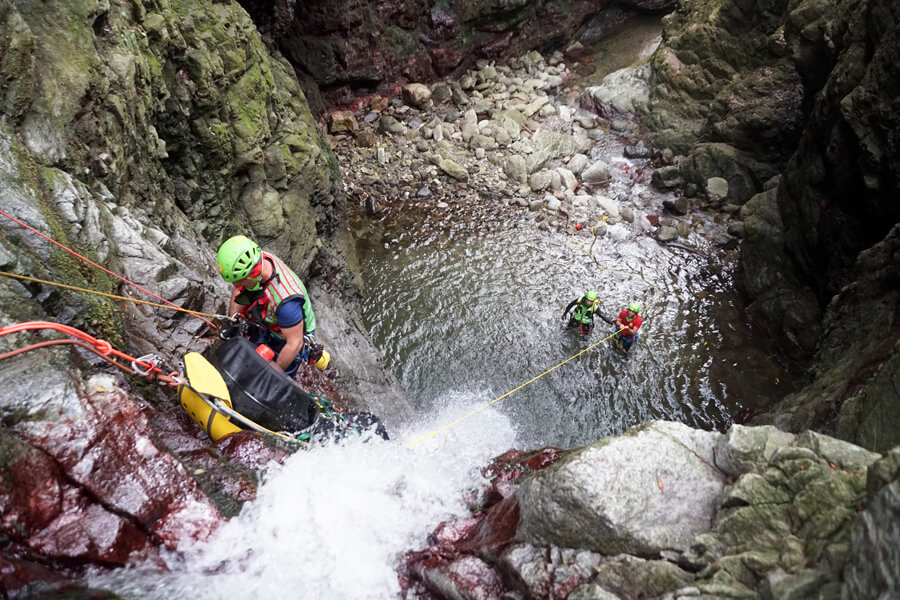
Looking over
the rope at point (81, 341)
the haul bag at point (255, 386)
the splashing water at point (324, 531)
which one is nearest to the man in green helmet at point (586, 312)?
the splashing water at point (324, 531)

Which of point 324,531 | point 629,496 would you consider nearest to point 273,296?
point 324,531

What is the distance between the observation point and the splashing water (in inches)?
119

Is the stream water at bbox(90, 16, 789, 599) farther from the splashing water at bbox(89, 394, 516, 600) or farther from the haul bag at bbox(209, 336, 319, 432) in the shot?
the haul bag at bbox(209, 336, 319, 432)

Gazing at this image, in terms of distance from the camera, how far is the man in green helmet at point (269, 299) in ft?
13.9

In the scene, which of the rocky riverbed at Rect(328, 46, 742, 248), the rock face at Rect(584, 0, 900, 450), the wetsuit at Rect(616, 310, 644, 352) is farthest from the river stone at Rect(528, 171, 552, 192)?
the wetsuit at Rect(616, 310, 644, 352)

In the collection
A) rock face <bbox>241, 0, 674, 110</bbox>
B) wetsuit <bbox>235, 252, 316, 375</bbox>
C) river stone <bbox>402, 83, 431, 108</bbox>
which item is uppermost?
rock face <bbox>241, 0, 674, 110</bbox>

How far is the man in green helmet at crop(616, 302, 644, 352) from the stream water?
32 cm

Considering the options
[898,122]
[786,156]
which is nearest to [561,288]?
[898,122]

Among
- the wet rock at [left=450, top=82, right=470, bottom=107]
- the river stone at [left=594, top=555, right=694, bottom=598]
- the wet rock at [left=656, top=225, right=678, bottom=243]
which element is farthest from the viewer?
the wet rock at [left=450, top=82, right=470, bottom=107]

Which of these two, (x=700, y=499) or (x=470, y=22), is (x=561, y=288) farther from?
(x=470, y=22)

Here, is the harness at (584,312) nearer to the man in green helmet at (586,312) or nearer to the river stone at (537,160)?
the man in green helmet at (586,312)

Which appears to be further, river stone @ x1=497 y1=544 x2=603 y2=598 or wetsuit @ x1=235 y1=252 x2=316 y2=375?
wetsuit @ x1=235 y1=252 x2=316 y2=375

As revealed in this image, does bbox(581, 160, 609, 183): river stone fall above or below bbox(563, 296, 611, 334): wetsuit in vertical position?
above

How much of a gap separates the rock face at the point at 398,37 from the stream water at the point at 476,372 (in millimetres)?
5975
